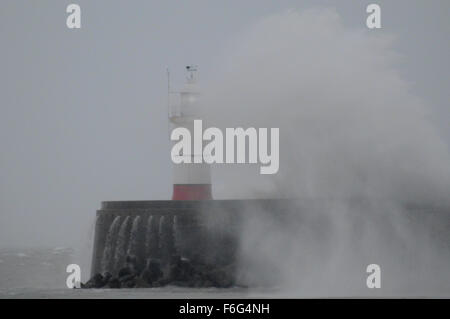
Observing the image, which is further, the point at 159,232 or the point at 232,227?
the point at 159,232

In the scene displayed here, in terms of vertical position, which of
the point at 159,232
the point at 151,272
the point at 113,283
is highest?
the point at 159,232

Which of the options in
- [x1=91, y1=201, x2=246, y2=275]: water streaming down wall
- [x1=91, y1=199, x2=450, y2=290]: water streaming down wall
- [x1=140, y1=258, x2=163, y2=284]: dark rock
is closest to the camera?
[x1=140, y1=258, x2=163, y2=284]: dark rock

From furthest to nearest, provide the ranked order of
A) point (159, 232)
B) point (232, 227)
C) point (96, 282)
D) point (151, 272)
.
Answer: point (159, 232), point (232, 227), point (96, 282), point (151, 272)

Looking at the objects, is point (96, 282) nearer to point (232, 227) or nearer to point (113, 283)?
point (113, 283)

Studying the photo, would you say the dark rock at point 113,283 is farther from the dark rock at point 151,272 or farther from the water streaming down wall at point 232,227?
the water streaming down wall at point 232,227

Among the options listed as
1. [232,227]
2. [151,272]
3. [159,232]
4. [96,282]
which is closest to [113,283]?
[96,282]

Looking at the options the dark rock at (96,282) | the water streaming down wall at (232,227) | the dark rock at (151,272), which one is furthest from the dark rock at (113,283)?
the water streaming down wall at (232,227)

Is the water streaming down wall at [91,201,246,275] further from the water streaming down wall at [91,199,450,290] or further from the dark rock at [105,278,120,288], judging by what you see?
the dark rock at [105,278,120,288]

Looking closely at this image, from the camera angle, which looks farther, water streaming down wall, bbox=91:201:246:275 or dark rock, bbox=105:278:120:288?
water streaming down wall, bbox=91:201:246:275

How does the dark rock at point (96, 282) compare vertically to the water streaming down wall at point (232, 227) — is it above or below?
below

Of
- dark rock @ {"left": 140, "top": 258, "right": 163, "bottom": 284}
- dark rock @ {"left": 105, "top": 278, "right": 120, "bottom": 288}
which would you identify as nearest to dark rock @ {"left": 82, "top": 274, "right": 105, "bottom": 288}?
dark rock @ {"left": 105, "top": 278, "right": 120, "bottom": 288}

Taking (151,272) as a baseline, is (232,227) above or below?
above
